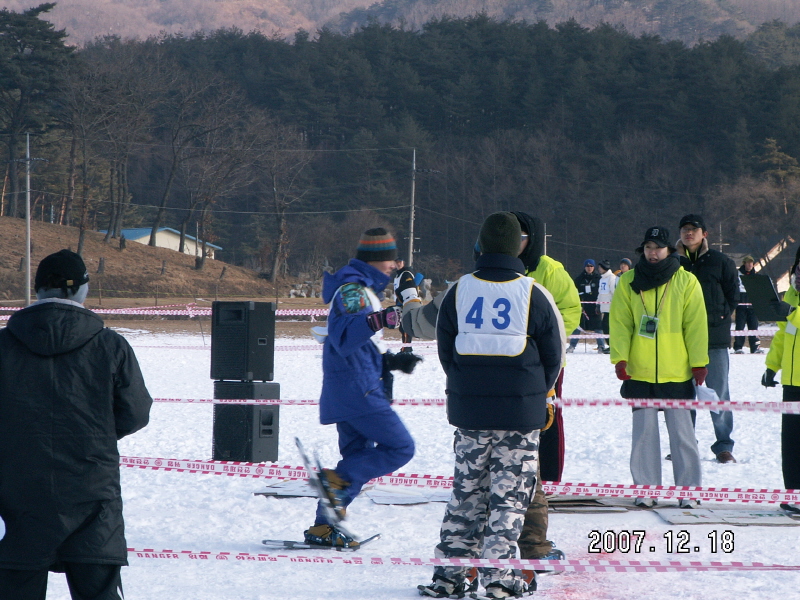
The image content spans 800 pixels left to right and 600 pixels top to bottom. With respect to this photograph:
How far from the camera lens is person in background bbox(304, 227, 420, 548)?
4.75 meters

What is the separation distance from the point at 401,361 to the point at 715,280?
3051mm

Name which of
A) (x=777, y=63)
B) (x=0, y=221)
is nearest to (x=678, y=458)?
(x=0, y=221)

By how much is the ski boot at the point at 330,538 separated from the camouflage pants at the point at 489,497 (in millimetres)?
886

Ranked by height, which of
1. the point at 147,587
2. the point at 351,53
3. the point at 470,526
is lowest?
the point at 147,587

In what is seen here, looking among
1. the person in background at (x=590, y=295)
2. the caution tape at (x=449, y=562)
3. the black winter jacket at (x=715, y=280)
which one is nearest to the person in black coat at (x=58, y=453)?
the caution tape at (x=449, y=562)

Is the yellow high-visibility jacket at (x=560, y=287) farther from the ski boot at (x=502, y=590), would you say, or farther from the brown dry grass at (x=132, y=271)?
the brown dry grass at (x=132, y=271)

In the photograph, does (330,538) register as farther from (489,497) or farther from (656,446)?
(656,446)

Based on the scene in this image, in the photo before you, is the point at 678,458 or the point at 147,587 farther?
the point at 678,458

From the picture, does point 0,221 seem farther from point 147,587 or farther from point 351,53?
point 147,587

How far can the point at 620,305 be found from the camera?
5.87 metres

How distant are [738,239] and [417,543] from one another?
6184cm

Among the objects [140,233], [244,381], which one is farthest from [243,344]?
[140,233]

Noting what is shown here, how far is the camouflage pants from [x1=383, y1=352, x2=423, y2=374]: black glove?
0.81m

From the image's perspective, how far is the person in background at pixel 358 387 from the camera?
4.75 meters
